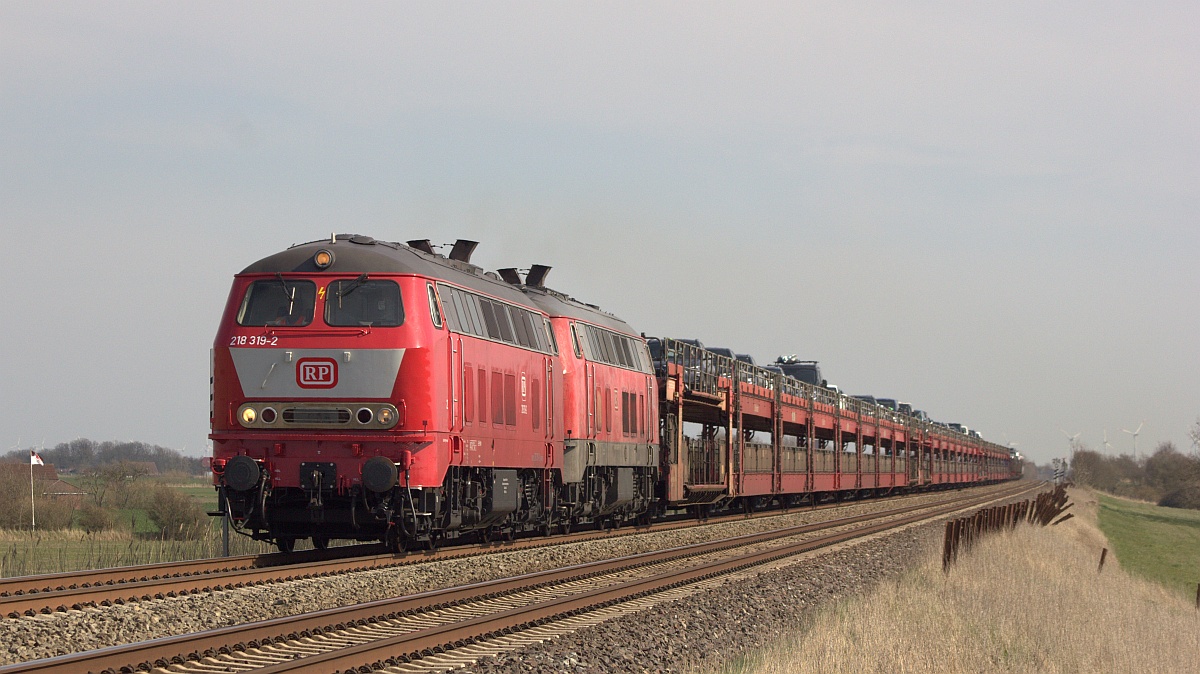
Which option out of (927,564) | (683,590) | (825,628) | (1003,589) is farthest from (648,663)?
(927,564)

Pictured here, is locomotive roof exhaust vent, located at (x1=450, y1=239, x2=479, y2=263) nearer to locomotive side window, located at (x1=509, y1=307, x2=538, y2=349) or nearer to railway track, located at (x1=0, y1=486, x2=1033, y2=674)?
locomotive side window, located at (x1=509, y1=307, x2=538, y2=349)

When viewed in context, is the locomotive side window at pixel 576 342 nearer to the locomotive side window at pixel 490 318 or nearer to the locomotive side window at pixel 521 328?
the locomotive side window at pixel 521 328

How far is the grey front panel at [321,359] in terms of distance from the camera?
17.2m

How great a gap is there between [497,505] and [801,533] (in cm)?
1171

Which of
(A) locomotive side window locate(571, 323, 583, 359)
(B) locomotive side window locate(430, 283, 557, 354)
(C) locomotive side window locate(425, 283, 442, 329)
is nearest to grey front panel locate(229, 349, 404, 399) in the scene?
(C) locomotive side window locate(425, 283, 442, 329)

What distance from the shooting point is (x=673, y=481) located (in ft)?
106

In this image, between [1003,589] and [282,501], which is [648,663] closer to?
[282,501]

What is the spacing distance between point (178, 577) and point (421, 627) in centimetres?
394

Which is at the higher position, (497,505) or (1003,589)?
(497,505)

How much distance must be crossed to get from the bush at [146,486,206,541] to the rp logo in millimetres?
23167

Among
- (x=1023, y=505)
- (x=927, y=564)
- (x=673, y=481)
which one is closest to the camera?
(x=927, y=564)

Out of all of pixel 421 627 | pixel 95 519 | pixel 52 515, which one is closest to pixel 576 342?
pixel 421 627

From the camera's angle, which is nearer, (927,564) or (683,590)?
(683,590)

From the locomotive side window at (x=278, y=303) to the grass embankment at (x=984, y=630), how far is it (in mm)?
8072
